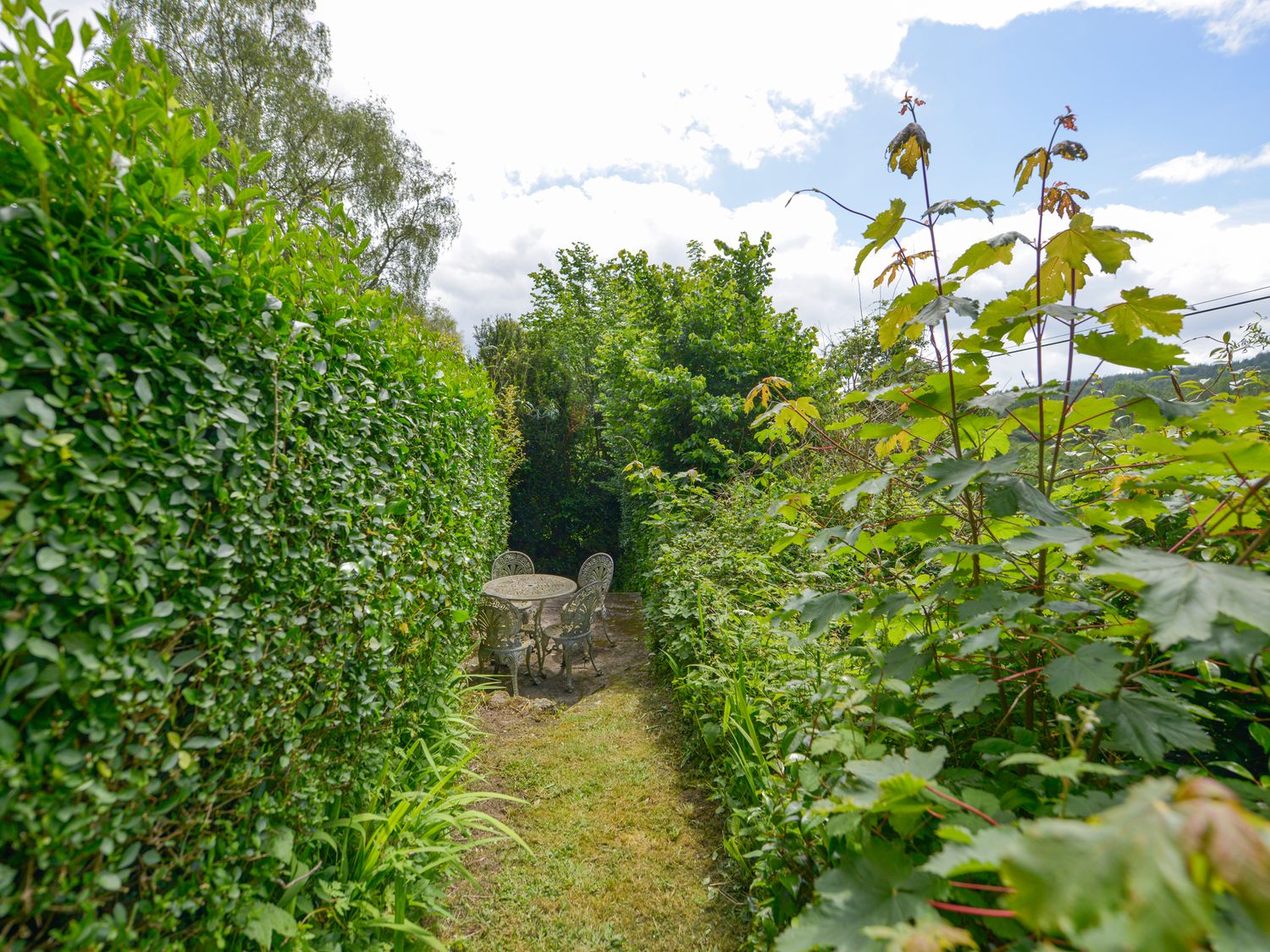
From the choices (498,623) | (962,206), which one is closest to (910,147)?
(962,206)

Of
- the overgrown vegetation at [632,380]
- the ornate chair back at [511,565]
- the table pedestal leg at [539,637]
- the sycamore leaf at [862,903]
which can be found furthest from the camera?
the overgrown vegetation at [632,380]

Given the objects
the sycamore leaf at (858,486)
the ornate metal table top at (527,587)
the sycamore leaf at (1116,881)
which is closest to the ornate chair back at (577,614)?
the ornate metal table top at (527,587)

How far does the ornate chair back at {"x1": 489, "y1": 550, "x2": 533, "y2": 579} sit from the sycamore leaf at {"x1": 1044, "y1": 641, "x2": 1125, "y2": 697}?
7636 millimetres

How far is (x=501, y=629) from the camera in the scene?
19.2ft

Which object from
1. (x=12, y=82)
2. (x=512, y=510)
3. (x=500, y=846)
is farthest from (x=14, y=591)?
(x=512, y=510)

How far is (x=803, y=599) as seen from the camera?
1956 millimetres

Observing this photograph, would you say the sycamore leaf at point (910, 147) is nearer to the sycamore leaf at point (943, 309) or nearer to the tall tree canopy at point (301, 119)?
the sycamore leaf at point (943, 309)

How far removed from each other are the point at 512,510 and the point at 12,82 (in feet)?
39.5

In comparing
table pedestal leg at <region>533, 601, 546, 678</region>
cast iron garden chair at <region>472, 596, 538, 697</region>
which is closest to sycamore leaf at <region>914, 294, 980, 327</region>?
cast iron garden chair at <region>472, 596, 538, 697</region>

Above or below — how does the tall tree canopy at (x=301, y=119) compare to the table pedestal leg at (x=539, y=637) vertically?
above

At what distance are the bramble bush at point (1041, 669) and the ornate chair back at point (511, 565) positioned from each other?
Result: 6071 mm

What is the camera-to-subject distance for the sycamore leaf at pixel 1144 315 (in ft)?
4.93

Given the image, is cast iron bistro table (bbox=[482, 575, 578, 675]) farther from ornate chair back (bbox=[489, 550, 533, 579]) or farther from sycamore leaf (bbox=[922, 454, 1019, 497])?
sycamore leaf (bbox=[922, 454, 1019, 497])

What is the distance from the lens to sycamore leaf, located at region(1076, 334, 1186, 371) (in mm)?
1505
